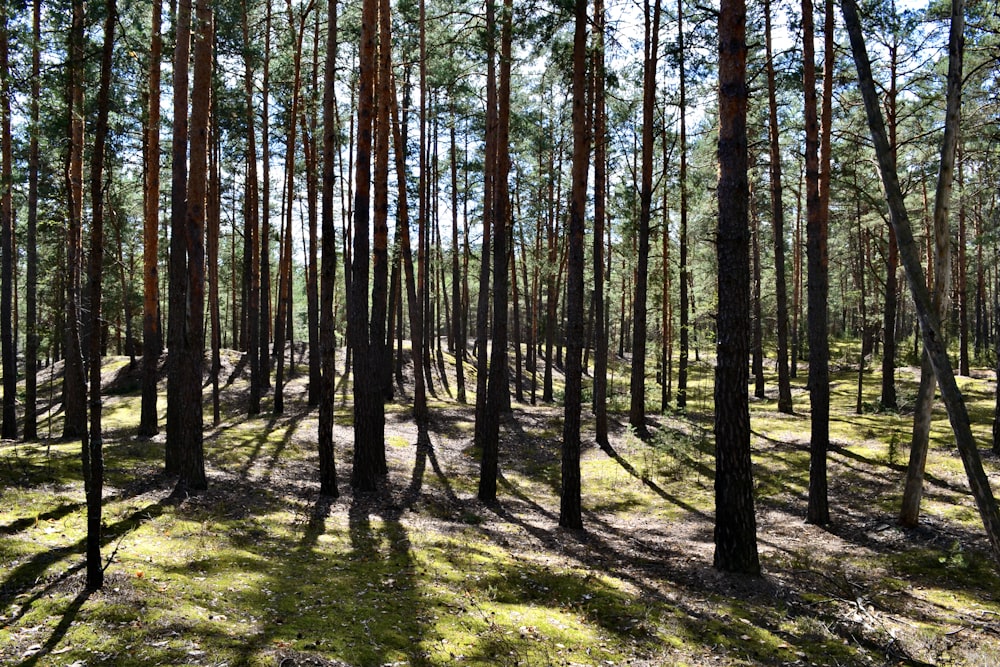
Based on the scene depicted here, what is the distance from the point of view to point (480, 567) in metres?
8.45

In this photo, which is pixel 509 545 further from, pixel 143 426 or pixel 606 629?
pixel 143 426

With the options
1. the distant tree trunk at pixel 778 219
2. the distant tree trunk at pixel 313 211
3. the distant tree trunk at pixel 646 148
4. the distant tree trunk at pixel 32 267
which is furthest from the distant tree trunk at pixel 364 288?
the distant tree trunk at pixel 778 219

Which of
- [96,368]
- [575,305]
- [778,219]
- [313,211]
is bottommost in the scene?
[96,368]

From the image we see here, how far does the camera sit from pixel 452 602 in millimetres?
7051

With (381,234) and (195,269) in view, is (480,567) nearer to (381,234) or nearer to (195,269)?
(195,269)

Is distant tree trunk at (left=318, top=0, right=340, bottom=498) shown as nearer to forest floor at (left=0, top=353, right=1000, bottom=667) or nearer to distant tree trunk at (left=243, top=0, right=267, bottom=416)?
forest floor at (left=0, top=353, right=1000, bottom=667)

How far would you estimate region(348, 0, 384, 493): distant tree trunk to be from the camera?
36.9 feet

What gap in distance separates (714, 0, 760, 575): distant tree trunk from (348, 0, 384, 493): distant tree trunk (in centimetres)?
638

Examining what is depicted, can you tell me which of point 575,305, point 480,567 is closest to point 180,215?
point 575,305

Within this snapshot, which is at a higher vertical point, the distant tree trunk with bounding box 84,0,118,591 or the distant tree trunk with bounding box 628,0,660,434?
the distant tree trunk with bounding box 628,0,660,434

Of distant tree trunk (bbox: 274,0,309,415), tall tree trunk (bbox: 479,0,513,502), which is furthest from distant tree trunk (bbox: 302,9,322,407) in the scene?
tall tree trunk (bbox: 479,0,513,502)

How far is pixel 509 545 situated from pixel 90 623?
19.4ft

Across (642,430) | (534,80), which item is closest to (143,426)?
(642,430)

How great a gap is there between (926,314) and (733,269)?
9.16 feet
